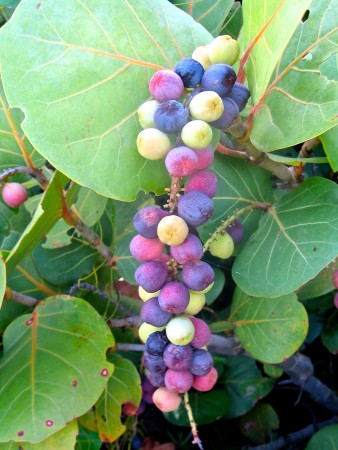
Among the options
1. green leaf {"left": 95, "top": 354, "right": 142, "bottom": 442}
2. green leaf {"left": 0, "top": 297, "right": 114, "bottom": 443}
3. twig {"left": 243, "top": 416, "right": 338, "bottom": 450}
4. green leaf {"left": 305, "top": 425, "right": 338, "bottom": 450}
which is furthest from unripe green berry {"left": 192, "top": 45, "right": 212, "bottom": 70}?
twig {"left": 243, "top": 416, "right": 338, "bottom": 450}

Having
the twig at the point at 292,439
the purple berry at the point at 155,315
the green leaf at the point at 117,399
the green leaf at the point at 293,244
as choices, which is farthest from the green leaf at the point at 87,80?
the twig at the point at 292,439

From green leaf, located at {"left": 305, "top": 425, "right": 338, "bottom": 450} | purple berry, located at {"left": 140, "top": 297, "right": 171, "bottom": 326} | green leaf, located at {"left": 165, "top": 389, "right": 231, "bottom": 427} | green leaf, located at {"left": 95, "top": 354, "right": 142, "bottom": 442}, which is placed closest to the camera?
purple berry, located at {"left": 140, "top": 297, "right": 171, "bottom": 326}

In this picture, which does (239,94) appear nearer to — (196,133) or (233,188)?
(196,133)

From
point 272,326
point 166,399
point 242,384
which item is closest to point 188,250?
point 166,399

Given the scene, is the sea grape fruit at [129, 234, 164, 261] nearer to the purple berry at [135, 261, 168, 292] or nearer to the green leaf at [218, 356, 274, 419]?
the purple berry at [135, 261, 168, 292]

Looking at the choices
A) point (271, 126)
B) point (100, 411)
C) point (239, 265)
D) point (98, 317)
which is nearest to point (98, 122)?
point (271, 126)

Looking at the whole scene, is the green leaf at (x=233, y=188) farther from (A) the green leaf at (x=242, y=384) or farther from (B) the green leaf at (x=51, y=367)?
(A) the green leaf at (x=242, y=384)
